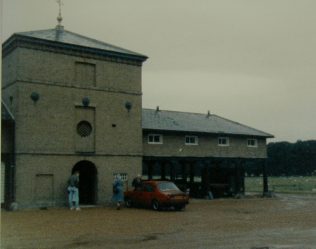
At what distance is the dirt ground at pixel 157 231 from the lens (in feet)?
40.1

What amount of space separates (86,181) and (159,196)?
660 cm

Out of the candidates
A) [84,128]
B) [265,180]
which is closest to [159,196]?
[84,128]

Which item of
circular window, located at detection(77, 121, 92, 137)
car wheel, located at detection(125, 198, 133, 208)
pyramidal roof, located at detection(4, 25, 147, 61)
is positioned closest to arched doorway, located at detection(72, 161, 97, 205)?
circular window, located at detection(77, 121, 92, 137)

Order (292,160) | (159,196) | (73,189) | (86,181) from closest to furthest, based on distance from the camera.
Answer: (159,196)
(73,189)
(86,181)
(292,160)

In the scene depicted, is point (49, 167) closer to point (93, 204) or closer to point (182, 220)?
point (93, 204)

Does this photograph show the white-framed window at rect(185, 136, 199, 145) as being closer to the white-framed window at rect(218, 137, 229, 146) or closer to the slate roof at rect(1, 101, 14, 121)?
the white-framed window at rect(218, 137, 229, 146)

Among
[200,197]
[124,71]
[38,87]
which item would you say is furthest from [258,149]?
[38,87]

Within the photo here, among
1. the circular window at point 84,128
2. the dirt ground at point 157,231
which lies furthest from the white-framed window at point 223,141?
the dirt ground at point 157,231

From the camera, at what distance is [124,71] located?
92.5ft

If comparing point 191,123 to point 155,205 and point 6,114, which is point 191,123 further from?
point 6,114

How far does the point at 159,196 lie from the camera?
75.8ft

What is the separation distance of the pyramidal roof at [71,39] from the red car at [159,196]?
844 centimetres

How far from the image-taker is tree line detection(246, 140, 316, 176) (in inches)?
5133

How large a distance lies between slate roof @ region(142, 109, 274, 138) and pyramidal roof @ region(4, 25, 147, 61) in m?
5.33
